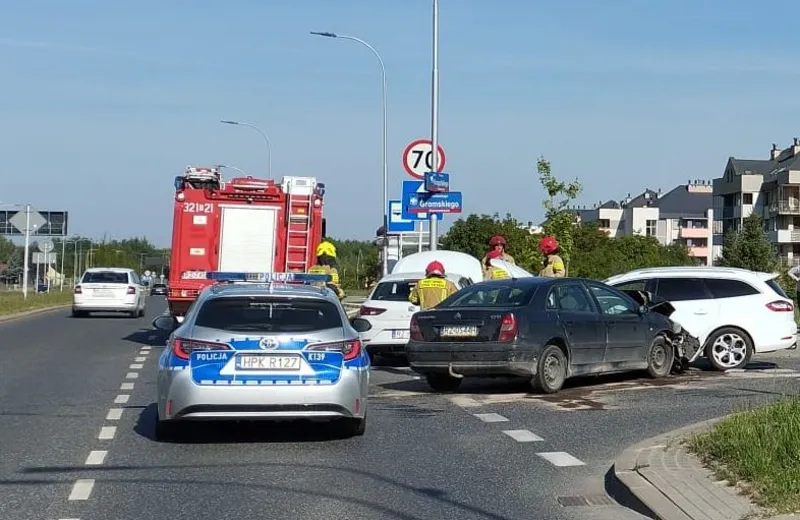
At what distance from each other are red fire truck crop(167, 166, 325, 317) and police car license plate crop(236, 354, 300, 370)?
12.9 m

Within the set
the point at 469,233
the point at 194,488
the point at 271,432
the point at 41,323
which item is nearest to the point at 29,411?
the point at 271,432

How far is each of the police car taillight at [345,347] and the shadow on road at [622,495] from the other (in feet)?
9.02

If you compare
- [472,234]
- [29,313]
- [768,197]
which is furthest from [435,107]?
[768,197]

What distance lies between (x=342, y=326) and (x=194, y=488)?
2.66 m

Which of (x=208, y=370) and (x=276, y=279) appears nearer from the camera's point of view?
(x=208, y=370)

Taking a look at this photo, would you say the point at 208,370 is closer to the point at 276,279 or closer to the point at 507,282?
the point at 276,279

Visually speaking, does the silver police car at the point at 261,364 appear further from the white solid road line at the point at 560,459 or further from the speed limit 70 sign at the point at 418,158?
the speed limit 70 sign at the point at 418,158

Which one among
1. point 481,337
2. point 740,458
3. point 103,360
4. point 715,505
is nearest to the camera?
point 715,505

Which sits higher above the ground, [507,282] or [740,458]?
[507,282]

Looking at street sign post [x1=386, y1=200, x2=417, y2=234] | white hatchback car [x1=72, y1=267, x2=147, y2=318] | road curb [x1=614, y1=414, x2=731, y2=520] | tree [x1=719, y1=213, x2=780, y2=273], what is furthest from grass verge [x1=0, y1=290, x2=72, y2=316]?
tree [x1=719, y1=213, x2=780, y2=273]

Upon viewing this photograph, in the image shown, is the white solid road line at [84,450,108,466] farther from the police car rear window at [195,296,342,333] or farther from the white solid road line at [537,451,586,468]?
the white solid road line at [537,451,586,468]

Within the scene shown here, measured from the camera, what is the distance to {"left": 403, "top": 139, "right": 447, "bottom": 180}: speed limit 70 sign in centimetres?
2383

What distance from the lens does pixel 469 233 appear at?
273 feet

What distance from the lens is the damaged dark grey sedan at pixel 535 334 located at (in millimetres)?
14156
